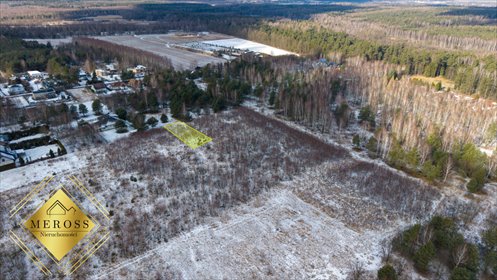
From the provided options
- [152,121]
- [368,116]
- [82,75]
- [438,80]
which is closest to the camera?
[152,121]

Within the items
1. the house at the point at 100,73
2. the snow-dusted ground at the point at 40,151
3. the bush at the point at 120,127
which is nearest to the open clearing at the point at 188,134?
the bush at the point at 120,127

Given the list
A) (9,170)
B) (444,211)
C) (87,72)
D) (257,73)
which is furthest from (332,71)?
(9,170)

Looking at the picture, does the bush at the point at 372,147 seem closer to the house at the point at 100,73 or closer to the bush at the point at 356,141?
the bush at the point at 356,141

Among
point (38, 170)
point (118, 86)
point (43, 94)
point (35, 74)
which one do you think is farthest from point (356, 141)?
point (35, 74)

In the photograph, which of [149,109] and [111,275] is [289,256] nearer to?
[111,275]

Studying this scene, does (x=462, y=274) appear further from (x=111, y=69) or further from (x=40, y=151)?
(x=111, y=69)
